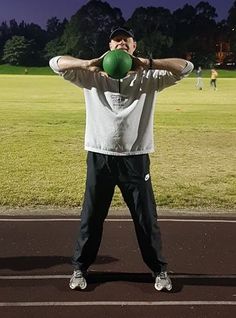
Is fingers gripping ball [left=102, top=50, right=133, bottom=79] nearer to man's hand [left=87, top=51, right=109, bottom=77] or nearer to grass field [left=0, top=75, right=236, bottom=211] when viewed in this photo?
man's hand [left=87, top=51, right=109, bottom=77]

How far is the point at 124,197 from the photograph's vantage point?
14.6ft

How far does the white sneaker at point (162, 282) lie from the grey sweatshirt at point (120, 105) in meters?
1.01

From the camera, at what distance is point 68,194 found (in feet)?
28.0

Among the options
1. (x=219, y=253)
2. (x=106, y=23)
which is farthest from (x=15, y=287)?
(x=106, y=23)

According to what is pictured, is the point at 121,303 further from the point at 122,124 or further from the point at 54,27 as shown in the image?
the point at 54,27

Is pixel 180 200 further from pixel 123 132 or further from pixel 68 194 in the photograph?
pixel 123 132

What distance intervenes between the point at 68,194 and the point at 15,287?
3916 mm

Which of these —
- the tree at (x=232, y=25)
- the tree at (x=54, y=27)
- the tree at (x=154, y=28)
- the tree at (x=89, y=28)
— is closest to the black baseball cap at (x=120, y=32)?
the tree at (x=89, y=28)

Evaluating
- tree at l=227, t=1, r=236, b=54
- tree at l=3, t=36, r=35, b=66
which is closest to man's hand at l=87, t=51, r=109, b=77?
tree at l=227, t=1, r=236, b=54

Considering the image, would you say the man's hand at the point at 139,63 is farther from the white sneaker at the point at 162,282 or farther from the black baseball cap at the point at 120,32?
the white sneaker at the point at 162,282

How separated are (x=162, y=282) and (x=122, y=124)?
1278 mm

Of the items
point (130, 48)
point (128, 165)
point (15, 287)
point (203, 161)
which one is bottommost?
point (203, 161)

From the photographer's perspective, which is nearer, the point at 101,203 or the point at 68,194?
the point at 101,203

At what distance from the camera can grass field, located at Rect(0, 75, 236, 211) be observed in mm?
8375
